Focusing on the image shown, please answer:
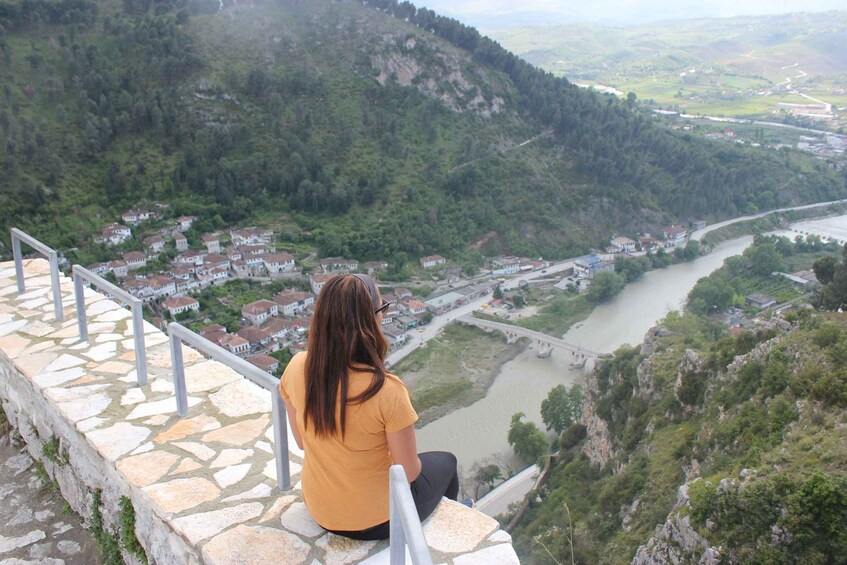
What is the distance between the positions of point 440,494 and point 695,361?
8.58m

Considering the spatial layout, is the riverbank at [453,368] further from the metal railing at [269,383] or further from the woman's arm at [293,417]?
the woman's arm at [293,417]

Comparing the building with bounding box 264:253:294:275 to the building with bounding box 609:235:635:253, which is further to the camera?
the building with bounding box 609:235:635:253

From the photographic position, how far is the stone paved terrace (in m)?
1.35

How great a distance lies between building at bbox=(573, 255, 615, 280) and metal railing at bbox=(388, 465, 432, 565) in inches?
794

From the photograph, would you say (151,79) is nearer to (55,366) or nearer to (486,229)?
(486,229)

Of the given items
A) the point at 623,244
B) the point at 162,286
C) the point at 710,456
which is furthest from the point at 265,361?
the point at 623,244

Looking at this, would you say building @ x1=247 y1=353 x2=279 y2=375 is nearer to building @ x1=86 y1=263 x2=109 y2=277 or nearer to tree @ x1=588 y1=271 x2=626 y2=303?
building @ x1=86 y1=263 x2=109 y2=277

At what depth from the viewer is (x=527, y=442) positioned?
1092 cm

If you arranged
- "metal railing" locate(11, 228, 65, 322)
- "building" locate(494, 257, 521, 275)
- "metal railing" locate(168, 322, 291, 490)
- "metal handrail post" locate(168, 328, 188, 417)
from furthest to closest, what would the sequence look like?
"building" locate(494, 257, 521, 275), "metal railing" locate(11, 228, 65, 322), "metal handrail post" locate(168, 328, 188, 417), "metal railing" locate(168, 322, 291, 490)

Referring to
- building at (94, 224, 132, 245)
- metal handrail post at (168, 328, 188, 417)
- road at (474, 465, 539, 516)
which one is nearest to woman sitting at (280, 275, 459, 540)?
metal handrail post at (168, 328, 188, 417)

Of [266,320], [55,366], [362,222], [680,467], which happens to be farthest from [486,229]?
[55,366]

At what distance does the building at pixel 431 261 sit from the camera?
771 inches

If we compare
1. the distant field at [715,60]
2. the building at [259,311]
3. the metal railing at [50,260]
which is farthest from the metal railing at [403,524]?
the distant field at [715,60]

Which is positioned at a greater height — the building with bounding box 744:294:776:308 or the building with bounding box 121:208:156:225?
the building with bounding box 121:208:156:225
